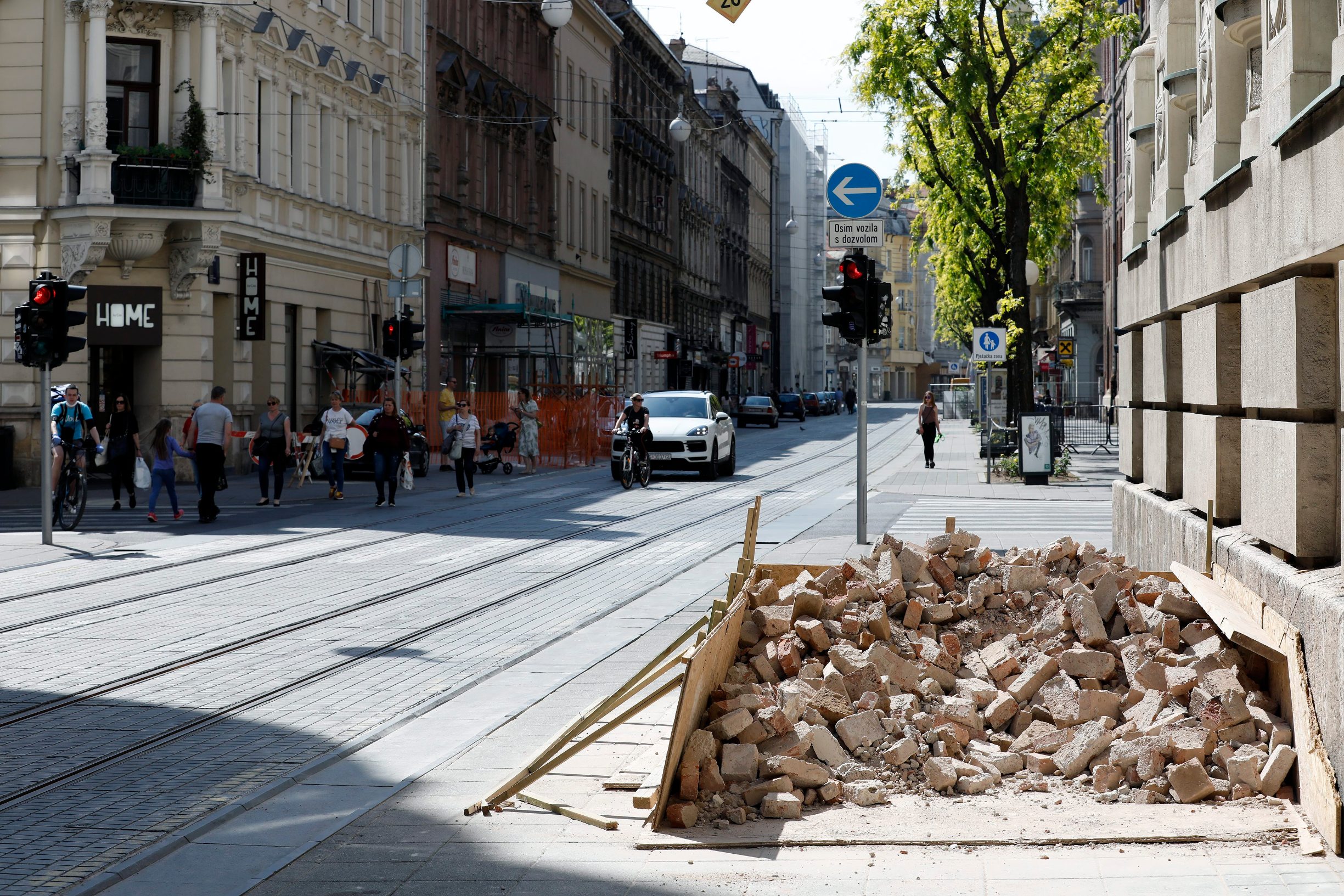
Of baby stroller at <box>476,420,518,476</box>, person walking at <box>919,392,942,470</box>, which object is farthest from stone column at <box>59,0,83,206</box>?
person walking at <box>919,392,942,470</box>

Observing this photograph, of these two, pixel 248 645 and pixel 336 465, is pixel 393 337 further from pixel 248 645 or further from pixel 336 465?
pixel 248 645

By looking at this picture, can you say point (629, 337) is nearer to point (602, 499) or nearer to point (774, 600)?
point (602, 499)

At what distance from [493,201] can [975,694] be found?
144ft

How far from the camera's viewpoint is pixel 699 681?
654 cm

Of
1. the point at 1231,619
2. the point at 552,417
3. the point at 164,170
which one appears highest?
the point at 164,170

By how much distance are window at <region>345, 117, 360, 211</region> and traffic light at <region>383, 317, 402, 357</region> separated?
8.01 meters

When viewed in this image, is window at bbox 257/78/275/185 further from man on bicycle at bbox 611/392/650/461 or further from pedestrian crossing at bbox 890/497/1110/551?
pedestrian crossing at bbox 890/497/1110/551

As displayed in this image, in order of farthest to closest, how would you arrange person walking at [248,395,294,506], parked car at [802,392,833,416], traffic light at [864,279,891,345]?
parked car at [802,392,833,416] < person walking at [248,395,294,506] < traffic light at [864,279,891,345]

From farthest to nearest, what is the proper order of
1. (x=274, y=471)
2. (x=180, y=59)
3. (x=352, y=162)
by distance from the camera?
1. (x=352, y=162)
2. (x=180, y=59)
3. (x=274, y=471)

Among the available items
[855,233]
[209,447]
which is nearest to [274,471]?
[209,447]

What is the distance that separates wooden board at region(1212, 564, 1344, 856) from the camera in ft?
18.5

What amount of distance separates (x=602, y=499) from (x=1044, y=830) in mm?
21078

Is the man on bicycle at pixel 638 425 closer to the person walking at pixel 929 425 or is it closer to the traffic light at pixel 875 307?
the person walking at pixel 929 425

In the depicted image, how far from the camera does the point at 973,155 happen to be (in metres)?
36.4
